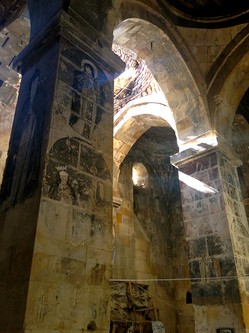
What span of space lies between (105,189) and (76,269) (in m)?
0.77

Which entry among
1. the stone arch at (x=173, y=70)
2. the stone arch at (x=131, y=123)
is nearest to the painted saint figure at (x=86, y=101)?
the stone arch at (x=173, y=70)

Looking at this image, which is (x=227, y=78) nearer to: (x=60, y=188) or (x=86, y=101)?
(x=86, y=101)

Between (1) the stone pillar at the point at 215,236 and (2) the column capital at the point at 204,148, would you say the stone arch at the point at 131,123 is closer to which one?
(2) the column capital at the point at 204,148

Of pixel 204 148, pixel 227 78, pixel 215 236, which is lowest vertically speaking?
pixel 215 236

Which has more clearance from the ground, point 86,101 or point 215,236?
point 86,101

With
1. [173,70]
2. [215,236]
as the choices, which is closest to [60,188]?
[215,236]

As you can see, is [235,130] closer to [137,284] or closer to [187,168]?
[187,168]

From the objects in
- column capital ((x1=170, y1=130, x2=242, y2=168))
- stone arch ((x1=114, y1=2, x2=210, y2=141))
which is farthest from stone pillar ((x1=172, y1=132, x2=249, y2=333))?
stone arch ((x1=114, y1=2, x2=210, y2=141))

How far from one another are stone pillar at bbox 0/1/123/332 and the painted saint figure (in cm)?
1

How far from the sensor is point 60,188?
2.34m

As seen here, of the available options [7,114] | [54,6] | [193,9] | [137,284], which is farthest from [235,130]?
[54,6]

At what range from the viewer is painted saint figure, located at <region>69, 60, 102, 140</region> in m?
2.73

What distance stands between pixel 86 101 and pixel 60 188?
1.00 meters

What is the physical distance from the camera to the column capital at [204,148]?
5336mm
